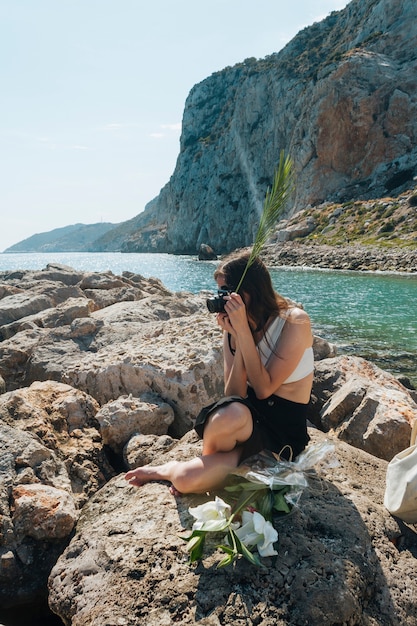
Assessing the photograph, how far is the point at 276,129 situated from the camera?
8750cm

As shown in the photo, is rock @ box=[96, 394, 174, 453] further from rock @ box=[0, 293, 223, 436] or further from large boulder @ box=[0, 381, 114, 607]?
rock @ box=[0, 293, 223, 436]

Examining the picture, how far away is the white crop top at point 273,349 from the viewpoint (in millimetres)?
3811

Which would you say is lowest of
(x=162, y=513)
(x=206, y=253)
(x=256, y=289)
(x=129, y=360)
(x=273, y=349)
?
A: (x=206, y=253)

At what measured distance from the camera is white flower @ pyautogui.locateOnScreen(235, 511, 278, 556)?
8.87 feet

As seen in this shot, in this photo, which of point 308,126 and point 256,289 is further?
point 308,126

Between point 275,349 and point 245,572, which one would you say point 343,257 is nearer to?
point 275,349

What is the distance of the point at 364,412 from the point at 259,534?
2.81 meters

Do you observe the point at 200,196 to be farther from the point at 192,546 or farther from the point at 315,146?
the point at 192,546

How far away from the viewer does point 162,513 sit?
10.7 feet

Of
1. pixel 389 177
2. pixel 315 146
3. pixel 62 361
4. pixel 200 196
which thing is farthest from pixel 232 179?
pixel 62 361

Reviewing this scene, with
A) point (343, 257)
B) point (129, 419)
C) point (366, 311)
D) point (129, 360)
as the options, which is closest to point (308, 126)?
point (343, 257)

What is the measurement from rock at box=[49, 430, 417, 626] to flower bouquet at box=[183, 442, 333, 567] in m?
0.08

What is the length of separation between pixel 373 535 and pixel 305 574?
69cm

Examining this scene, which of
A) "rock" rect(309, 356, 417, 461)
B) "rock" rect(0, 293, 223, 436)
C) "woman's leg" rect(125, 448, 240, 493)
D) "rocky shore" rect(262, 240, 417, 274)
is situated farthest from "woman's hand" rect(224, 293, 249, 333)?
"rocky shore" rect(262, 240, 417, 274)
